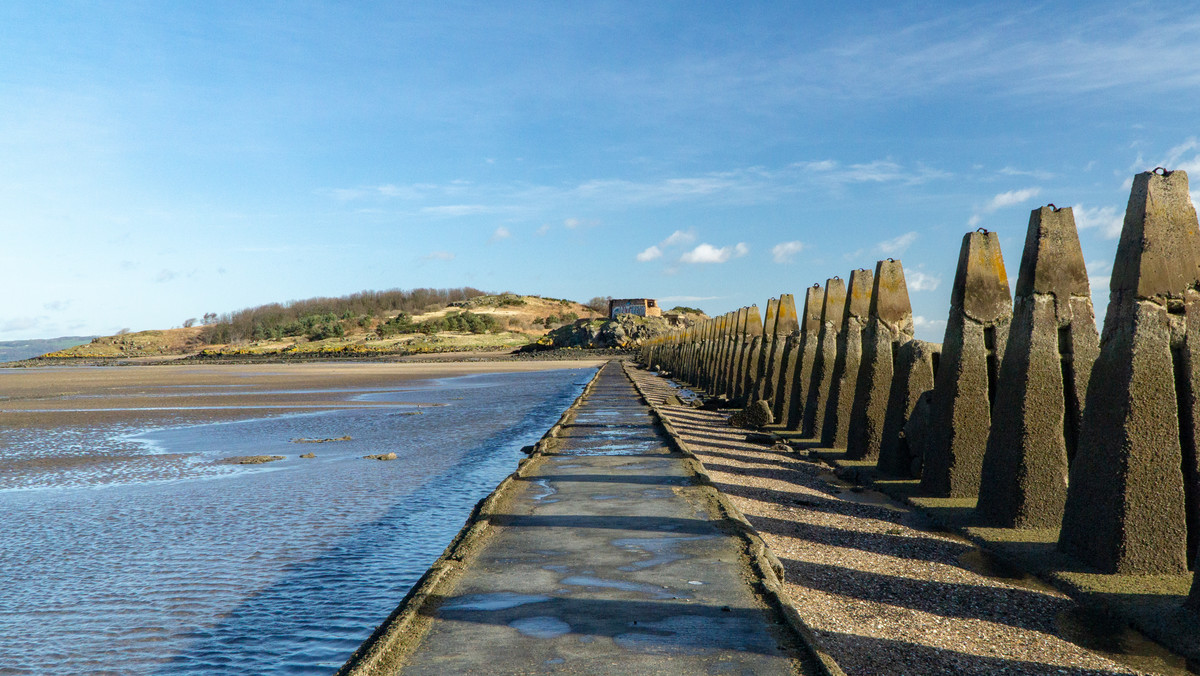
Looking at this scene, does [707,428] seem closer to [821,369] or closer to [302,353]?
[821,369]

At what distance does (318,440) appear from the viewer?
18.5m

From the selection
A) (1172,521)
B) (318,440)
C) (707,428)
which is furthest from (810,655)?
(318,440)

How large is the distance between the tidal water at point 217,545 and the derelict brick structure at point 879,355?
590 cm

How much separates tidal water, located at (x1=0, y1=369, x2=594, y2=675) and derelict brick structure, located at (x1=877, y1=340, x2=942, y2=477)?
5814 millimetres

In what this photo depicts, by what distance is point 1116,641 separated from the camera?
17.0ft

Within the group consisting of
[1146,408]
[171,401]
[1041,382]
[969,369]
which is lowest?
[171,401]

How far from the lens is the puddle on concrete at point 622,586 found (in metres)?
5.36

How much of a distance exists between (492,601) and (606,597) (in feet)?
2.43

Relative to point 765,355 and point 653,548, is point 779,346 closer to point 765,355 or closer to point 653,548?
point 765,355

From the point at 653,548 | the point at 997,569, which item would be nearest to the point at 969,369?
the point at 997,569

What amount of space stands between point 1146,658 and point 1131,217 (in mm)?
3498

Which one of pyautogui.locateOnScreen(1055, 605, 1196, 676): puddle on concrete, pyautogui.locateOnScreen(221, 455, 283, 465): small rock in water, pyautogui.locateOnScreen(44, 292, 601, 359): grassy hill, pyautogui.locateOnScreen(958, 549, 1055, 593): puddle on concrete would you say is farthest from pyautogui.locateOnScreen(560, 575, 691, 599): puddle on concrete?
pyautogui.locateOnScreen(44, 292, 601, 359): grassy hill

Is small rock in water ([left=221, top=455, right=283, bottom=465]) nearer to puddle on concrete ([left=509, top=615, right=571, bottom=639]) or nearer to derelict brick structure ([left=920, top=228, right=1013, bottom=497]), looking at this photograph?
derelict brick structure ([left=920, top=228, right=1013, bottom=497])

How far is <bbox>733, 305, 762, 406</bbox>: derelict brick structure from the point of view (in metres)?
24.2
